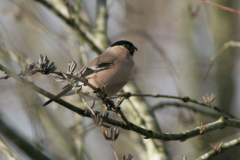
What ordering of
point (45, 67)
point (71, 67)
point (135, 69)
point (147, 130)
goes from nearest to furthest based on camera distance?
1. point (45, 67)
2. point (71, 67)
3. point (147, 130)
4. point (135, 69)

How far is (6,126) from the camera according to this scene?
8.92ft

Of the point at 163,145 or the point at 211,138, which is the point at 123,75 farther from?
the point at 211,138

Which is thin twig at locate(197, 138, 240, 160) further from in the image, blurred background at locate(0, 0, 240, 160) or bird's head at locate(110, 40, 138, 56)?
bird's head at locate(110, 40, 138, 56)

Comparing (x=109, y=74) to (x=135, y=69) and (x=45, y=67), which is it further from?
(x=45, y=67)

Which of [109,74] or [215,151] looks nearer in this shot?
[215,151]

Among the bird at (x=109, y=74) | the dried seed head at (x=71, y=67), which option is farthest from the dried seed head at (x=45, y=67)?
the bird at (x=109, y=74)

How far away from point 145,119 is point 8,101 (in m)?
2.17

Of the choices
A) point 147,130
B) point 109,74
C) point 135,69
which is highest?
point 135,69

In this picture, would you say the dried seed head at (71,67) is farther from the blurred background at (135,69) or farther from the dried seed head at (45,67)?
the blurred background at (135,69)

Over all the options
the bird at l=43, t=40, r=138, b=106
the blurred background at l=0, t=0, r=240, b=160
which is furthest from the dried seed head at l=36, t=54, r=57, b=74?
the bird at l=43, t=40, r=138, b=106

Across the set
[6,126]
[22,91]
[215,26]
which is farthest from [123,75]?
[215,26]

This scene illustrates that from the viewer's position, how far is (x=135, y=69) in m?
4.98

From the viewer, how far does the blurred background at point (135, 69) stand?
3.34 m

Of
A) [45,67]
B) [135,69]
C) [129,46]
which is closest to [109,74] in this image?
[129,46]
